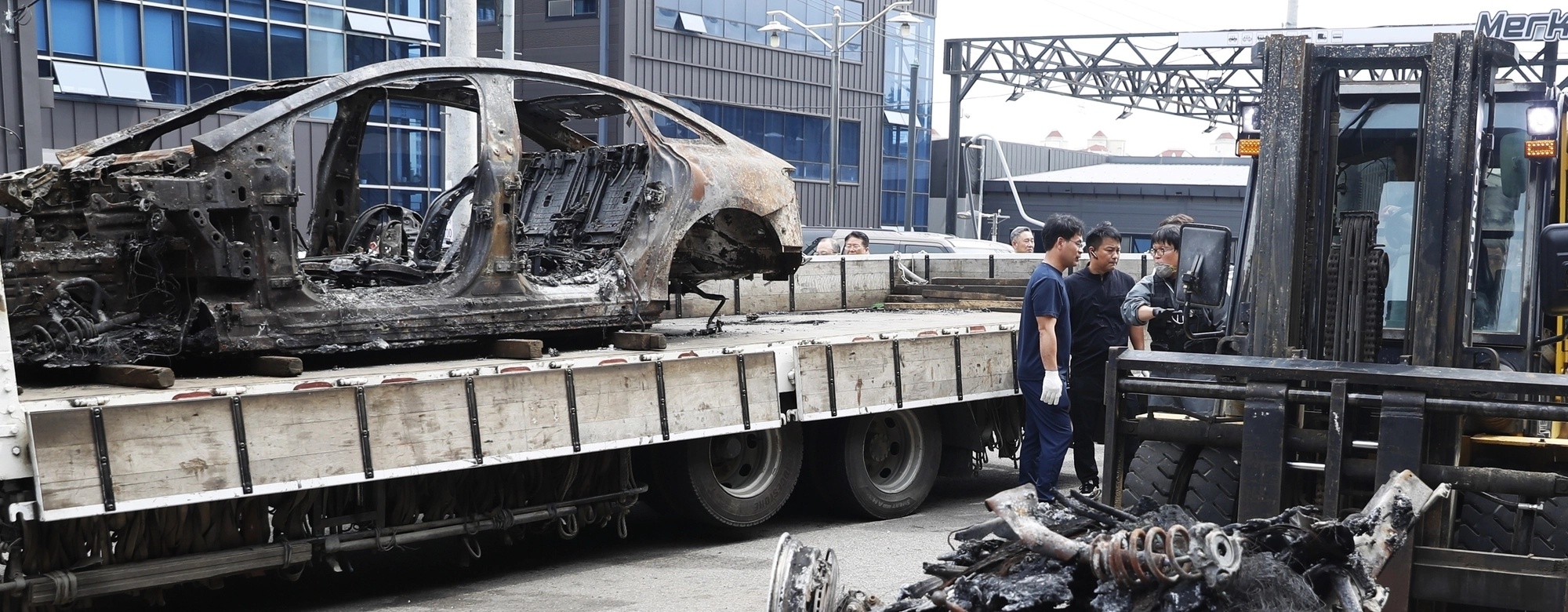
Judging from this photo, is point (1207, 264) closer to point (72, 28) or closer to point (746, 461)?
point (746, 461)

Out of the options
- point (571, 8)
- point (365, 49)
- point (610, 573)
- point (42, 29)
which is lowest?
point (610, 573)

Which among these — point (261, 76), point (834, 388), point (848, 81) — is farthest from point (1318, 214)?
point (848, 81)

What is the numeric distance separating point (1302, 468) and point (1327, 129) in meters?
1.39

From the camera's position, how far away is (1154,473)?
19.0 ft

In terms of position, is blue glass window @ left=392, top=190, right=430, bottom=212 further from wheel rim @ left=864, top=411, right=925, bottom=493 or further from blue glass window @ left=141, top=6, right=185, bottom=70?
wheel rim @ left=864, top=411, right=925, bottom=493

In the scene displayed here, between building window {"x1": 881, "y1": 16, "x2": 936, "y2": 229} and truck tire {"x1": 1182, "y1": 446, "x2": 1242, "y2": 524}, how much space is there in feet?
131

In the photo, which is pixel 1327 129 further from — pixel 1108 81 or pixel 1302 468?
pixel 1108 81

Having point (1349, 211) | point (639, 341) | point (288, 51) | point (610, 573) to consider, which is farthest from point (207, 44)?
point (1349, 211)

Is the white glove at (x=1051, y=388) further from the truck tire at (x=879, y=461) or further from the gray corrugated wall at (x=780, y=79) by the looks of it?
the gray corrugated wall at (x=780, y=79)

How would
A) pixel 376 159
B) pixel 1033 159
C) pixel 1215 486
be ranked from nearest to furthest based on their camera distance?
pixel 1215 486 < pixel 376 159 < pixel 1033 159

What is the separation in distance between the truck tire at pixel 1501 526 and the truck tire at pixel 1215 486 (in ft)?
2.51

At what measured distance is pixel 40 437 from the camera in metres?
5.32

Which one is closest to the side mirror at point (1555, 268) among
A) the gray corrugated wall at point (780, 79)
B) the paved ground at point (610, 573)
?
the paved ground at point (610, 573)

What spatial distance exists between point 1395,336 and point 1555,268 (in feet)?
3.02
